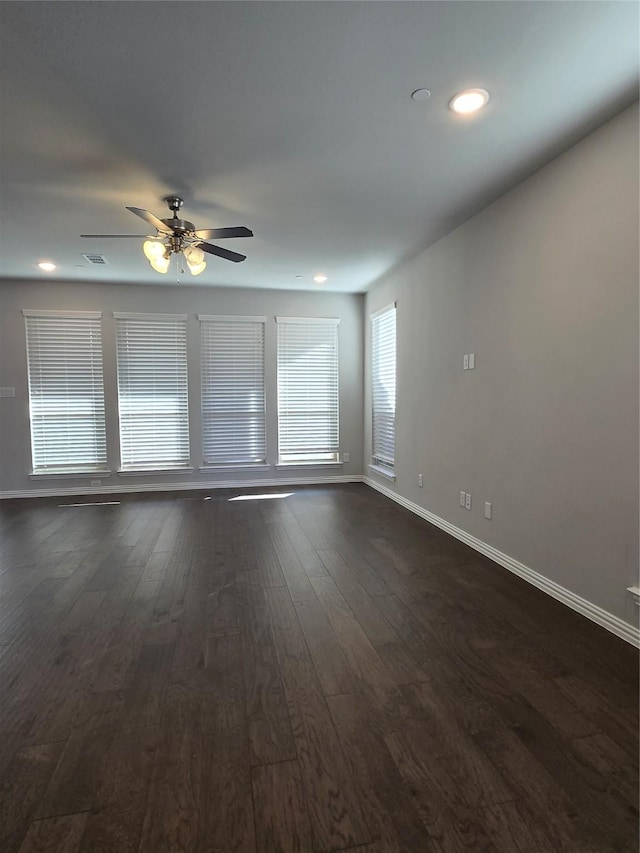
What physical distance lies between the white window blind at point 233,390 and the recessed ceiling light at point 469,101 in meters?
4.19

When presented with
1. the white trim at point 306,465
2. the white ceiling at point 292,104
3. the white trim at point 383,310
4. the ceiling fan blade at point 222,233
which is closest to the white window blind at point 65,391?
the white ceiling at point 292,104

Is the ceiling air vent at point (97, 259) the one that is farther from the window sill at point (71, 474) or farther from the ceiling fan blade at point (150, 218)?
the window sill at point (71, 474)

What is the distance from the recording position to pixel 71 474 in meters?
5.82

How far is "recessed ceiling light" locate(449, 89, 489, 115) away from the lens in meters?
2.13

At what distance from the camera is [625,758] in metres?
1.54

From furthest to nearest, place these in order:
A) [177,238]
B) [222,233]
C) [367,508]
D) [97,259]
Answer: [367,508] < [97,259] < [177,238] < [222,233]

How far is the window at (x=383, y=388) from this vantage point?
5429 mm

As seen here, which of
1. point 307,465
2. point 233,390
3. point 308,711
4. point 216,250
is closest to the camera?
point 308,711

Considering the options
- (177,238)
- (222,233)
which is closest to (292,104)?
(222,233)

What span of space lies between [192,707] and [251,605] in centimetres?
87

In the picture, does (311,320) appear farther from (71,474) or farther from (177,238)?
(71,474)

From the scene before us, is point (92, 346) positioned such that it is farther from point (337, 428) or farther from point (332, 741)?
point (332, 741)

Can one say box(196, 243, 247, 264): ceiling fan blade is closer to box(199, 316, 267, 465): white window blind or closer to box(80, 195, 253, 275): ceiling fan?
box(80, 195, 253, 275): ceiling fan

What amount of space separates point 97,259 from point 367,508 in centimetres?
390
